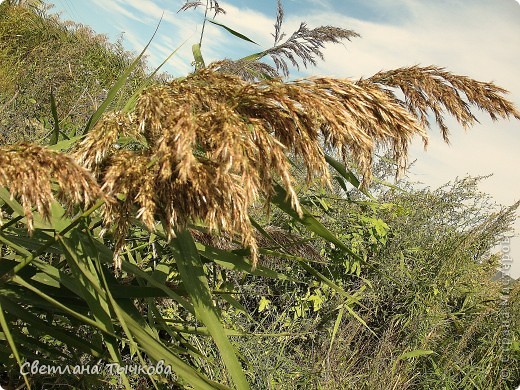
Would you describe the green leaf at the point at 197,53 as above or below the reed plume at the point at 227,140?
above

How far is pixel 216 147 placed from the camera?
4.18 ft

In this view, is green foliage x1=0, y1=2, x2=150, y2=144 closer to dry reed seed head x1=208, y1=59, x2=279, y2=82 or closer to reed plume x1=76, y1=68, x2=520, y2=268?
dry reed seed head x1=208, y1=59, x2=279, y2=82

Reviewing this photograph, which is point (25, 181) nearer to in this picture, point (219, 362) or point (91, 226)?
point (91, 226)

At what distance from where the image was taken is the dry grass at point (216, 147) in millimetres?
1225

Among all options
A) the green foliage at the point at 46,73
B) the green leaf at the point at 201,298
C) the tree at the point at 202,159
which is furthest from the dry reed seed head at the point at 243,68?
the green foliage at the point at 46,73

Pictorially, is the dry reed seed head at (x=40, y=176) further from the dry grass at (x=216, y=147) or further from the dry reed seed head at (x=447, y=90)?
the dry reed seed head at (x=447, y=90)

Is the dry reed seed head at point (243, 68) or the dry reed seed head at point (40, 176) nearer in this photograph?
the dry reed seed head at point (40, 176)

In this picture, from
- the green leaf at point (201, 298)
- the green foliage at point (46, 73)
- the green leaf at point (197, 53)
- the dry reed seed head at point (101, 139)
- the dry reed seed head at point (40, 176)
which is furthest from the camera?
the green foliage at point (46, 73)

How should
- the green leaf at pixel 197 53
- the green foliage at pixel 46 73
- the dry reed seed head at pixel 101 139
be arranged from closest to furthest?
1. the dry reed seed head at pixel 101 139
2. the green leaf at pixel 197 53
3. the green foliage at pixel 46 73

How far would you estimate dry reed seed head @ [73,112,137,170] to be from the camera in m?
1.36

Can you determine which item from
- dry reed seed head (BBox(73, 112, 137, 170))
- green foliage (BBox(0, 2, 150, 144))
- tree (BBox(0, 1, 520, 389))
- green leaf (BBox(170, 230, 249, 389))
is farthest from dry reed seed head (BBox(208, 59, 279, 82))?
green foliage (BBox(0, 2, 150, 144))

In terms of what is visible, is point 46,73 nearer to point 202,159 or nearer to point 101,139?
point 101,139

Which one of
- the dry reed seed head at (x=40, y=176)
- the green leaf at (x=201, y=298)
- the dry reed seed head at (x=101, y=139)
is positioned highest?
the dry reed seed head at (x=101, y=139)

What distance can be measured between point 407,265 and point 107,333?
2.79 m
